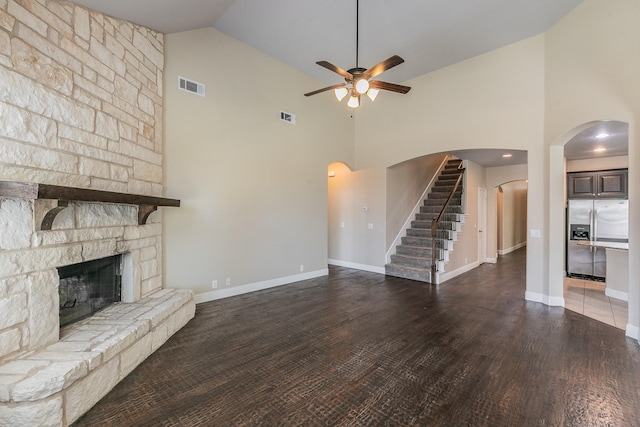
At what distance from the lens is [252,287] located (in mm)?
5105

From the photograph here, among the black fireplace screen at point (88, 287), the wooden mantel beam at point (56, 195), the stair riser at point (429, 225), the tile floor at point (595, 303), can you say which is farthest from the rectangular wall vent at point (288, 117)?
the tile floor at point (595, 303)

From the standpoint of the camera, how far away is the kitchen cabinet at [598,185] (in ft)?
20.2

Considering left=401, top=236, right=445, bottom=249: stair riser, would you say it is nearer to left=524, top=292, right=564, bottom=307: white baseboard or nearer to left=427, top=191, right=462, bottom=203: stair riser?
A: left=427, top=191, right=462, bottom=203: stair riser

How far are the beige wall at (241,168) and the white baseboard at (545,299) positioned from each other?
A: 12.7ft

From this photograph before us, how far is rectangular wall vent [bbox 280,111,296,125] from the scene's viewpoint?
556 centimetres

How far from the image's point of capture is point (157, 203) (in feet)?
10.8

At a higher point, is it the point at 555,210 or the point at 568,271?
the point at 555,210

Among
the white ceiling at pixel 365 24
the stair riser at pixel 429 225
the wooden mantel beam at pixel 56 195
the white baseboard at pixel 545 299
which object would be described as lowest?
the white baseboard at pixel 545 299

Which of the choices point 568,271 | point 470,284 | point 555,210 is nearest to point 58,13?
point 555,210

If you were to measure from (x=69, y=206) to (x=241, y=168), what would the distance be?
2.65m

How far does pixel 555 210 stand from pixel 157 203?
5.79m

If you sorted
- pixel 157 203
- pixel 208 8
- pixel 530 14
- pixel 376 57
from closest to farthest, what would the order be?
pixel 157 203
pixel 208 8
pixel 530 14
pixel 376 57

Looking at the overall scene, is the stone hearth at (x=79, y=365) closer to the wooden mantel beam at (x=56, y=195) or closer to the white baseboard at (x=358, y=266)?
the wooden mantel beam at (x=56, y=195)

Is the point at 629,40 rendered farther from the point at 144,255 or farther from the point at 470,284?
the point at 144,255
